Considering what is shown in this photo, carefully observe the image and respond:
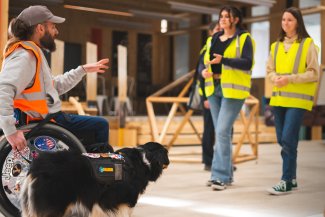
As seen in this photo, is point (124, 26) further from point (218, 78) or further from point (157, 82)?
point (157, 82)

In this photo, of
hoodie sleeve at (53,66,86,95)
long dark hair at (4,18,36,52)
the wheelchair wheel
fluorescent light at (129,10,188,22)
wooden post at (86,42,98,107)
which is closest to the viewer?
the wheelchair wheel

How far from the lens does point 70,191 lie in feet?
7.86

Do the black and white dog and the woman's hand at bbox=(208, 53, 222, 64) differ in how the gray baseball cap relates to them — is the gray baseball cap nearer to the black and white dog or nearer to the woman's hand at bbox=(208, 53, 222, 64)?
the black and white dog

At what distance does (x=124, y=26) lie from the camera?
8.45 metres

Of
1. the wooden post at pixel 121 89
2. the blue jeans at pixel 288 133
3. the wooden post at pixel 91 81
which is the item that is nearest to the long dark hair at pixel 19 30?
the blue jeans at pixel 288 133

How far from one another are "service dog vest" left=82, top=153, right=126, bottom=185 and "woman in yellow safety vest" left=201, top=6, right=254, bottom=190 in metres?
1.67

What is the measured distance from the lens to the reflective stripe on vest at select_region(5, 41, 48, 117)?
271 centimetres

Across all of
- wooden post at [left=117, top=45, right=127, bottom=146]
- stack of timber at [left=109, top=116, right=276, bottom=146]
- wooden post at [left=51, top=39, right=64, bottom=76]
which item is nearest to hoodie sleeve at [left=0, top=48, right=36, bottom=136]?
wooden post at [left=51, top=39, right=64, bottom=76]

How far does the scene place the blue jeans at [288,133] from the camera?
388 centimetres

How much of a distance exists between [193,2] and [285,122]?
25.2 ft

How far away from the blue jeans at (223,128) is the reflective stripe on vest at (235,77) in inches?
2.3

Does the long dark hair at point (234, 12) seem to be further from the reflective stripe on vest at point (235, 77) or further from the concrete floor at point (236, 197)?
the concrete floor at point (236, 197)

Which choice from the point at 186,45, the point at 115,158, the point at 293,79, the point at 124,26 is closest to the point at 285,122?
the point at 293,79

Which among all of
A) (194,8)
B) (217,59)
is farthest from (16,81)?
(194,8)
